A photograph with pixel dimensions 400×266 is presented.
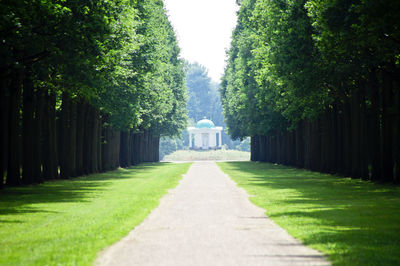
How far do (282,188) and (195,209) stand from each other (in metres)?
12.0

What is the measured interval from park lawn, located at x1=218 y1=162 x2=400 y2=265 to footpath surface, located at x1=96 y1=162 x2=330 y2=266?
0.51 m

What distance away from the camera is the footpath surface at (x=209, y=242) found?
10.6m

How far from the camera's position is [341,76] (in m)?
36.0

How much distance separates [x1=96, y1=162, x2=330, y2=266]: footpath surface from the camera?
10.6m

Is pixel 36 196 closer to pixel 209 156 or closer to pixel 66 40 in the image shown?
pixel 66 40

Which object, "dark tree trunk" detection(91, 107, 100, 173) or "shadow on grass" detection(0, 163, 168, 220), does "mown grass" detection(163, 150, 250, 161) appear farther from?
"shadow on grass" detection(0, 163, 168, 220)

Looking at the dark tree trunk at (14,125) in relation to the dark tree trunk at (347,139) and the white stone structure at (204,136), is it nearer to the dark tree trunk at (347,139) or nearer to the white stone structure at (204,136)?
the dark tree trunk at (347,139)

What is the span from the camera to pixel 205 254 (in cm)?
1106

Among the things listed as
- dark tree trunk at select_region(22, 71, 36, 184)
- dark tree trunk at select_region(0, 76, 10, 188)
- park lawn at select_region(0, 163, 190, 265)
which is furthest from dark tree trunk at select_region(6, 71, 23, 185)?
dark tree trunk at select_region(22, 71, 36, 184)

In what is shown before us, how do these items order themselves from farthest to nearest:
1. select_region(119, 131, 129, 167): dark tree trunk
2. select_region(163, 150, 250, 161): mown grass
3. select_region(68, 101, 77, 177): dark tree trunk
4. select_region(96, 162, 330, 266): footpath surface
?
1. select_region(163, 150, 250, 161): mown grass
2. select_region(119, 131, 129, 167): dark tree trunk
3. select_region(68, 101, 77, 177): dark tree trunk
4. select_region(96, 162, 330, 266): footpath surface

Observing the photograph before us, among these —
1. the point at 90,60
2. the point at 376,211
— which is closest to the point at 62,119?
the point at 90,60

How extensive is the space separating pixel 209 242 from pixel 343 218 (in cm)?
615

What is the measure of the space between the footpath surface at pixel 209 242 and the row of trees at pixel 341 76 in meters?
10.8

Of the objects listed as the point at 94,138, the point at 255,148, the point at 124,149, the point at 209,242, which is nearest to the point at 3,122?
the point at 94,138
